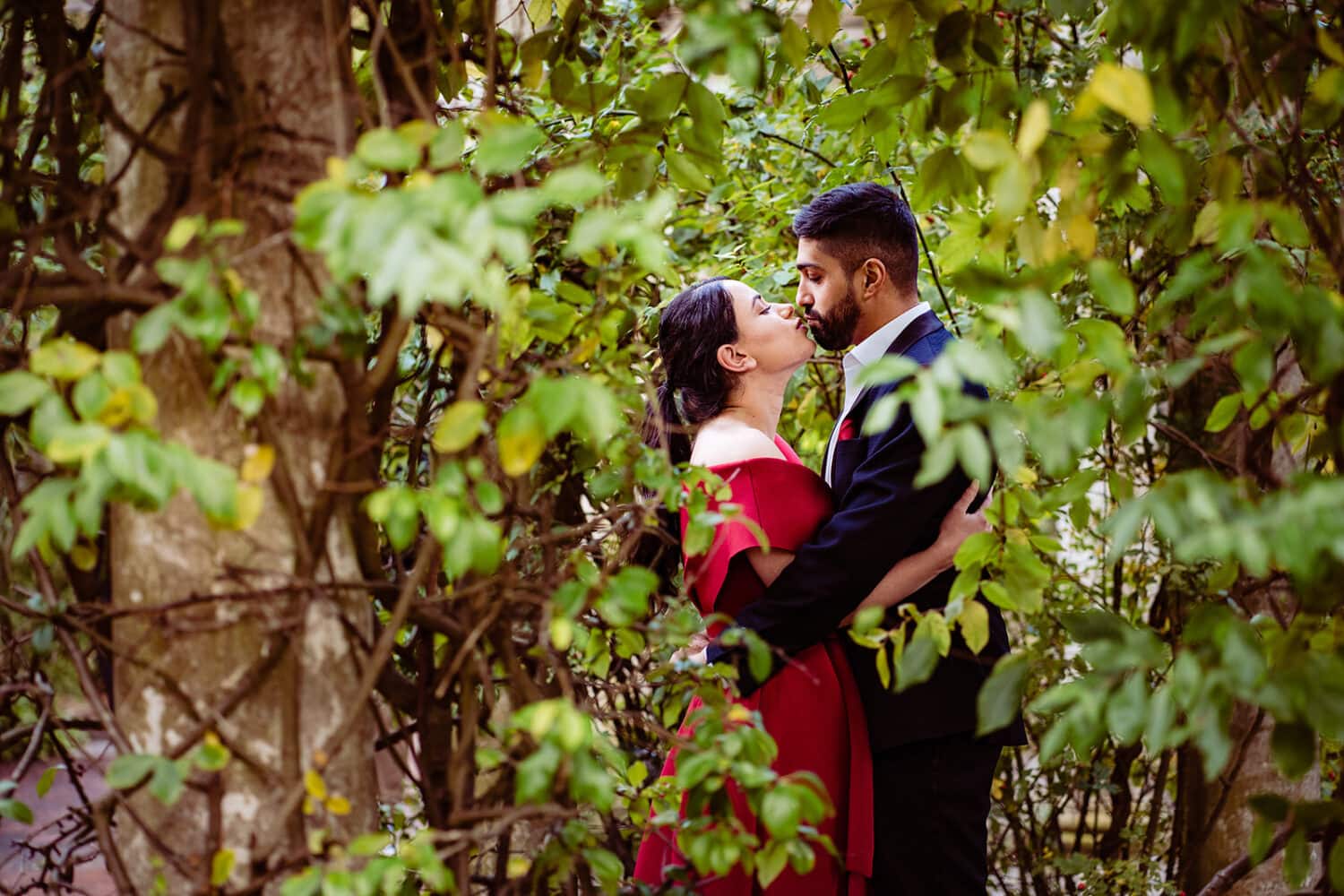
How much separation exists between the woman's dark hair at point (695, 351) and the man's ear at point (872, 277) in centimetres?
34

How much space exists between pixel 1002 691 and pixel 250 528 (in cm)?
91

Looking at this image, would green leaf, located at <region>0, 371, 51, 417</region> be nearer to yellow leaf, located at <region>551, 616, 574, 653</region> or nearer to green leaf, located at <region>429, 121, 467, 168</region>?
green leaf, located at <region>429, 121, 467, 168</region>

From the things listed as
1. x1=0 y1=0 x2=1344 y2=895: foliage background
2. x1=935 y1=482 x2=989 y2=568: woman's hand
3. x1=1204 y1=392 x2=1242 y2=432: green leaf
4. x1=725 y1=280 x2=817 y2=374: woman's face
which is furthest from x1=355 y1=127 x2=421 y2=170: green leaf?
x1=725 y1=280 x2=817 y2=374: woman's face

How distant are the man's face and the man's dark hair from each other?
0.02 meters

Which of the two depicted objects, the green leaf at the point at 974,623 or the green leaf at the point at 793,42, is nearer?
the green leaf at the point at 974,623

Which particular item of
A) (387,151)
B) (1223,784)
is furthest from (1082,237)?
(1223,784)

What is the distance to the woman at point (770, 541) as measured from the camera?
2.38 meters

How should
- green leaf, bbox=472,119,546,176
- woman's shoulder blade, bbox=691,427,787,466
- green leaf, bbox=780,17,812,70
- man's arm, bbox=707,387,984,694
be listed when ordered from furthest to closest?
woman's shoulder blade, bbox=691,427,787,466 < man's arm, bbox=707,387,984,694 < green leaf, bbox=780,17,812,70 < green leaf, bbox=472,119,546,176

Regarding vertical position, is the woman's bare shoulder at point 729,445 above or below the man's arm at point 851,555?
above

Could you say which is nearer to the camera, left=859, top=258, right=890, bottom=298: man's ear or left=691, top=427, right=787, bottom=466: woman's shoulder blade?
left=691, top=427, right=787, bottom=466: woman's shoulder blade

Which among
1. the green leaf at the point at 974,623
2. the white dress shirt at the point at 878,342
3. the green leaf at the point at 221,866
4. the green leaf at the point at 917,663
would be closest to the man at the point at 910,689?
the white dress shirt at the point at 878,342

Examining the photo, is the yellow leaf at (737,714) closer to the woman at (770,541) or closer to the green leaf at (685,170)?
the woman at (770,541)

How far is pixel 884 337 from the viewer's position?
2.72m

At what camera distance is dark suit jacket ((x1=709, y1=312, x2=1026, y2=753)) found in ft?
7.71
